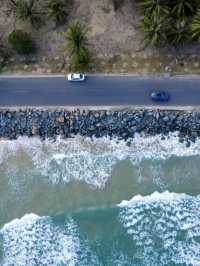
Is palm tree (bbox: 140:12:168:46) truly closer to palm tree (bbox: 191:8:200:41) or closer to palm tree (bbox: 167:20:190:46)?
palm tree (bbox: 167:20:190:46)

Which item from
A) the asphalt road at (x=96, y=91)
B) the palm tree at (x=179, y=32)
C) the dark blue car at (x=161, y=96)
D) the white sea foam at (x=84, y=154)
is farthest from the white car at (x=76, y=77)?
the palm tree at (x=179, y=32)

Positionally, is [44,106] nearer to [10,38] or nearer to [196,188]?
[10,38]

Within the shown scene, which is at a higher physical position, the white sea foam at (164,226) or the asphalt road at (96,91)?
the asphalt road at (96,91)

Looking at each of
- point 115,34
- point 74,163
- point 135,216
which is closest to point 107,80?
point 115,34

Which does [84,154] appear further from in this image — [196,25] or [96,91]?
[196,25]

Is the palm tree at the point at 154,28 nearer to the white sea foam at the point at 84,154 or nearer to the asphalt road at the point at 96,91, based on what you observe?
the asphalt road at the point at 96,91

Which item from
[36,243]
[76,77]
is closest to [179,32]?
[76,77]

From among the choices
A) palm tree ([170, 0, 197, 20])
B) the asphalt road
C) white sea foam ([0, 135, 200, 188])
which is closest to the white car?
the asphalt road
